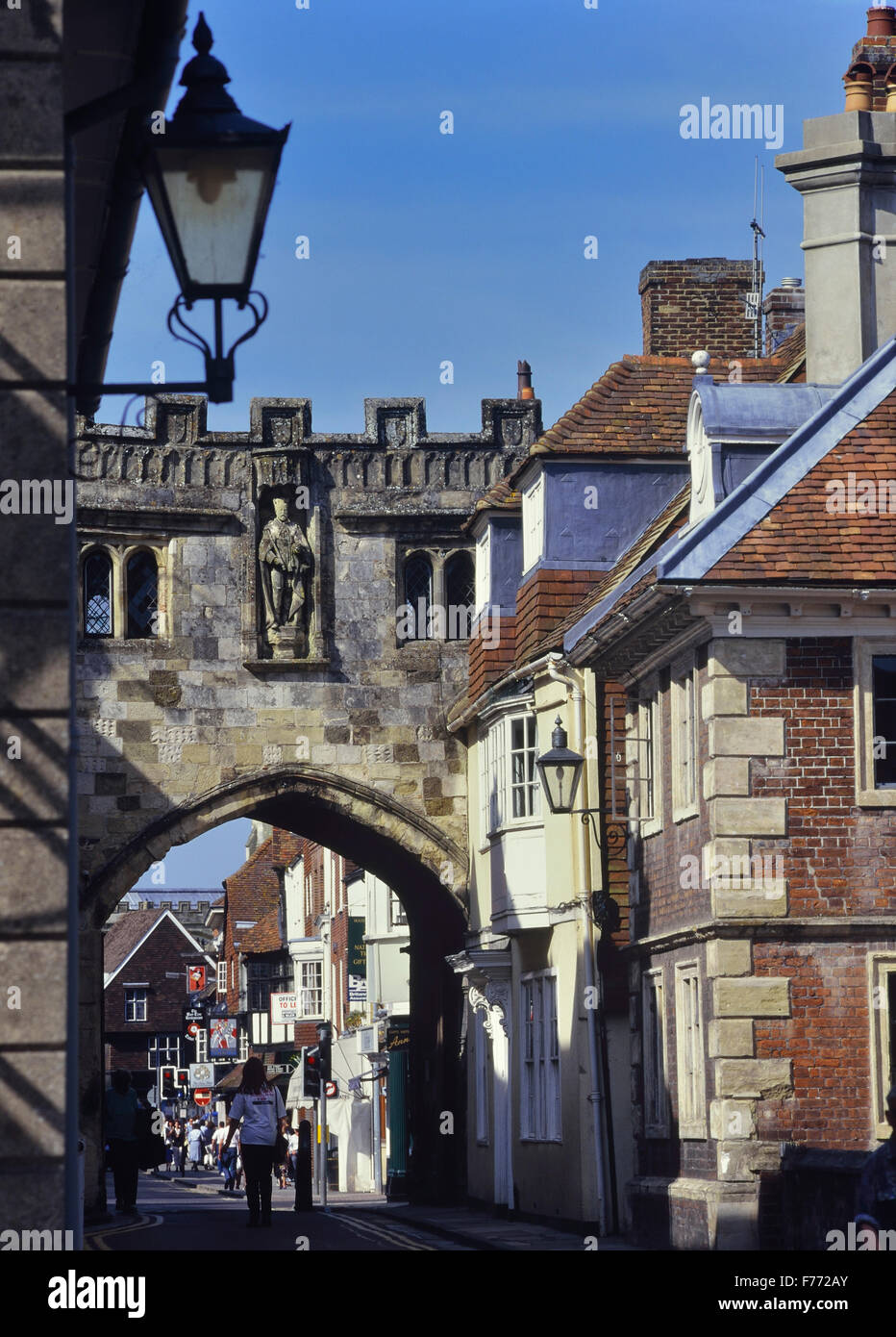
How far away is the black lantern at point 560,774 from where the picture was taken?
66.9 ft

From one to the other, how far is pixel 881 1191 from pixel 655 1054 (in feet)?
35.7

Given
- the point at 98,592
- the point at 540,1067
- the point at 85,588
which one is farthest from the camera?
the point at 98,592

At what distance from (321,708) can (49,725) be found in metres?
23.7

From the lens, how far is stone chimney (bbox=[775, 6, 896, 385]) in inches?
801

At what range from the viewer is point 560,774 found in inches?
811

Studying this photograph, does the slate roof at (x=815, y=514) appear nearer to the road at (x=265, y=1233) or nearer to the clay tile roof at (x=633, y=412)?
the road at (x=265, y=1233)

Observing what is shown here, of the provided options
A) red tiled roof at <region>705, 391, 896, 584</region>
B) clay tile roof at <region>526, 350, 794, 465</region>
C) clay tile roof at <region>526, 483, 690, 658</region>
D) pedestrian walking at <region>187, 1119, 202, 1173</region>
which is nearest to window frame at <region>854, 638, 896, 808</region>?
red tiled roof at <region>705, 391, 896, 584</region>

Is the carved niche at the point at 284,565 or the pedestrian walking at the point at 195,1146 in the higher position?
the carved niche at the point at 284,565

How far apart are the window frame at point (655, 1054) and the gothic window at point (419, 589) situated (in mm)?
10973

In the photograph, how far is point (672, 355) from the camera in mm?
27078

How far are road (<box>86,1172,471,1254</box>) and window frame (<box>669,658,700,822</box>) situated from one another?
3.93 m

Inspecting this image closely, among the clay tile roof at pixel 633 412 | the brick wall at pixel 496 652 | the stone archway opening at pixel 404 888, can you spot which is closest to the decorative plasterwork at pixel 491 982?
the stone archway opening at pixel 404 888

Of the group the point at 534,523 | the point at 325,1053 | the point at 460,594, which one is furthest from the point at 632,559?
the point at 325,1053

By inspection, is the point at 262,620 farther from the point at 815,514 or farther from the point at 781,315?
the point at 815,514
